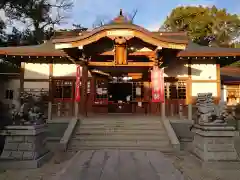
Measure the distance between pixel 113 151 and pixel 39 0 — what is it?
25110 millimetres

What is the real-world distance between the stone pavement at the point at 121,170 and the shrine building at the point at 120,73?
411 cm

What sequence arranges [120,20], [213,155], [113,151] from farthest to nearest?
[120,20] → [113,151] → [213,155]

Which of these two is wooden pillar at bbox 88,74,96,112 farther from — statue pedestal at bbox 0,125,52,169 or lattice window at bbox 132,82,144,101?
statue pedestal at bbox 0,125,52,169

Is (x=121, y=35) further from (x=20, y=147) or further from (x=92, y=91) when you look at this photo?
(x=20, y=147)

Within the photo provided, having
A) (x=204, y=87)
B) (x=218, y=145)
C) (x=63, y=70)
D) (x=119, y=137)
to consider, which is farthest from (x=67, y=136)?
(x=204, y=87)

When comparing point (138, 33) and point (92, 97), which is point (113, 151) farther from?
point (92, 97)

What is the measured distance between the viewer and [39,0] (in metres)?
27.3

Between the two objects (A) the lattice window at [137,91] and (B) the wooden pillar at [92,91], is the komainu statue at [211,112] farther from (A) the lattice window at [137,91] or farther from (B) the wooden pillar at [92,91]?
(B) the wooden pillar at [92,91]

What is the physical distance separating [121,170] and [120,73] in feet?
30.6

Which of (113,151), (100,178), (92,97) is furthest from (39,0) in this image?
(100,178)

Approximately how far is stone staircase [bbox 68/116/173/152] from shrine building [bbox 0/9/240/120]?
128 centimetres

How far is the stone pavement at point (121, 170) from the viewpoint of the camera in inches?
208

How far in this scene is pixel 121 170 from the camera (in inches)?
224

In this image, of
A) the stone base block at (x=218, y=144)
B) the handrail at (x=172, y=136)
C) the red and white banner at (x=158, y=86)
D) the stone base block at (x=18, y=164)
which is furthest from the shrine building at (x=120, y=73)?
the stone base block at (x=218, y=144)
